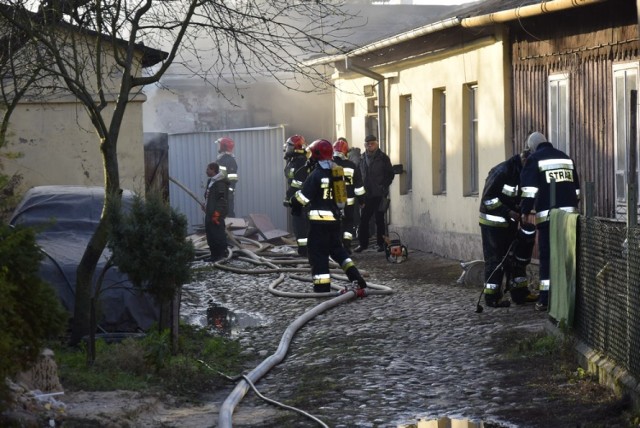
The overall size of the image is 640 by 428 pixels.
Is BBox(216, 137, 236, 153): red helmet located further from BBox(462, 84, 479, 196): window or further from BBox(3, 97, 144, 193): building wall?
BBox(462, 84, 479, 196): window

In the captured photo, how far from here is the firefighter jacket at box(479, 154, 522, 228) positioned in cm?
1205

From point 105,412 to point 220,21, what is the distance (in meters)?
4.87

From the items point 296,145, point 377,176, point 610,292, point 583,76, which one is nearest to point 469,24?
point 583,76

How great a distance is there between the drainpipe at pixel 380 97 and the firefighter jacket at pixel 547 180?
1122 centimetres

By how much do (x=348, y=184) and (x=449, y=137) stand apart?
75.1 inches

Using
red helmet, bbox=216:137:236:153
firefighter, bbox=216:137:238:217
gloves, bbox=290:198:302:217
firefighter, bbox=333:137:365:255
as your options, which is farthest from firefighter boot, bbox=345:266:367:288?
red helmet, bbox=216:137:236:153

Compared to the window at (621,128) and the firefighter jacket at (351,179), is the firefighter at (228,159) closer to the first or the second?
the firefighter jacket at (351,179)

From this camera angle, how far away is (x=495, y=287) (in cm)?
1230

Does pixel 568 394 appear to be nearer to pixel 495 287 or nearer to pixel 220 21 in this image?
pixel 495 287

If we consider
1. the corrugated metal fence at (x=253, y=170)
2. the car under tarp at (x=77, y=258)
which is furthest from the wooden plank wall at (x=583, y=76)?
the corrugated metal fence at (x=253, y=170)

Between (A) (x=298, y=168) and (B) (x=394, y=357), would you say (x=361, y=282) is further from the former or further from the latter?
(A) (x=298, y=168)

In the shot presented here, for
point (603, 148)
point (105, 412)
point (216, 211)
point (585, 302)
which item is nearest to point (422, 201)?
point (216, 211)

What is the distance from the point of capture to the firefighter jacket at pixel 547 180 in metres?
11.5

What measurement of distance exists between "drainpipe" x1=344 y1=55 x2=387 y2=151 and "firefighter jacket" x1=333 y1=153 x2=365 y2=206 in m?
4.09
